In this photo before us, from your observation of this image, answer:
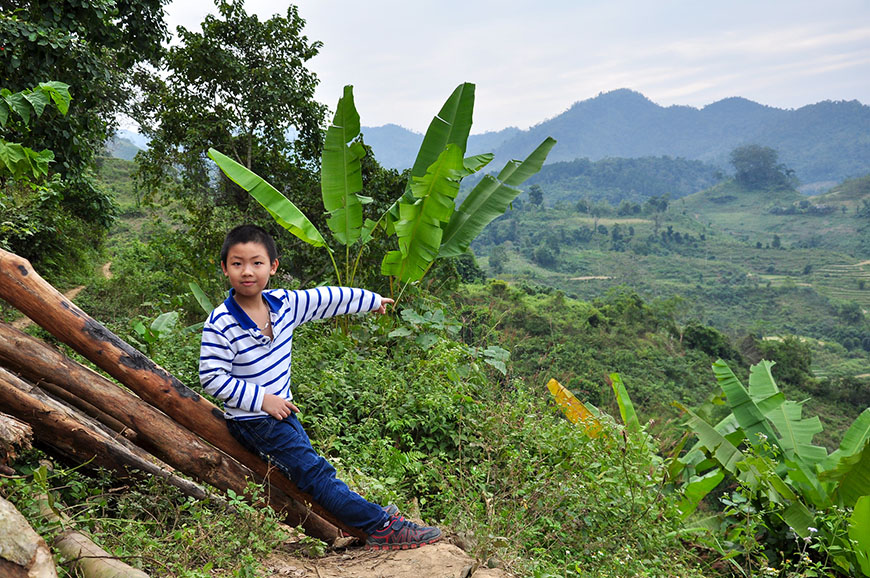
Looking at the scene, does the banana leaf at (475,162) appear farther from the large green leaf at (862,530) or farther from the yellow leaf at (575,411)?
the large green leaf at (862,530)

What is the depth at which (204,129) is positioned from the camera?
8.17 meters

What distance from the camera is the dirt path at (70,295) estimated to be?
300 inches

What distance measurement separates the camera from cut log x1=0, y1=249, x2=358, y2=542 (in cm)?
226

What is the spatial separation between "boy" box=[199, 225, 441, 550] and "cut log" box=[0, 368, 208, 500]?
0.41 metres

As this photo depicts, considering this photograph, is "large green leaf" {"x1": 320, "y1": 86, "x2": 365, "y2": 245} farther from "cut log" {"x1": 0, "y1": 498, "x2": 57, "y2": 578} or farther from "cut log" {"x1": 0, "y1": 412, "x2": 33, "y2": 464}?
"cut log" {"x1": 0, "y1": 498, "x2": 57, "y2": 578}

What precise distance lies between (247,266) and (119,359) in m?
0.64

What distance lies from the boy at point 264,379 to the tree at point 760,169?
4090 inches

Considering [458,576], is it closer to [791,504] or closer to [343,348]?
[343,348]

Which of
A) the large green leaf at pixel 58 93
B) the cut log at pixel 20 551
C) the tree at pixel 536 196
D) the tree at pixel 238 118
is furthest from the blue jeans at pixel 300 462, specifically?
the tree at pixel 536 196

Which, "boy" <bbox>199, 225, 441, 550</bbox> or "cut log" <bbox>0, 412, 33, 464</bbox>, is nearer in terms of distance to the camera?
"cut log" <bbox>0, 412, 33, 464</bbox>

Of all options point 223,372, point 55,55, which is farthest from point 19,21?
point 223,372

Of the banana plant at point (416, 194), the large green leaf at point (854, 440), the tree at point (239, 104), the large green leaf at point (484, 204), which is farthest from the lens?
the tree at point (239, 104)

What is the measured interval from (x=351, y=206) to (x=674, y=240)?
215ft

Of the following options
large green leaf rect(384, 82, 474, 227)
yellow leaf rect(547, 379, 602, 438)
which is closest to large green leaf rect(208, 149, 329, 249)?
large green leaf rect(384, 82, 474, 227)
